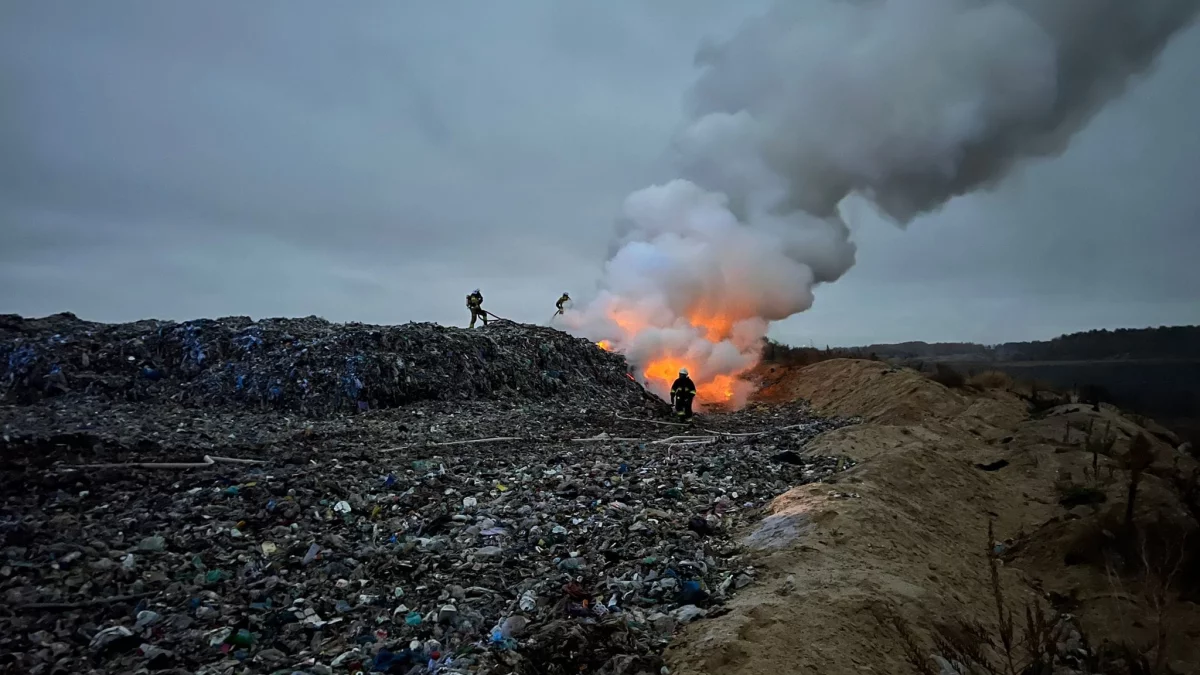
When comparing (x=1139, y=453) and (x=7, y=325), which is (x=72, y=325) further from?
(x=1139, y=453)

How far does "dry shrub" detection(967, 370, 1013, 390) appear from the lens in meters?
17.9

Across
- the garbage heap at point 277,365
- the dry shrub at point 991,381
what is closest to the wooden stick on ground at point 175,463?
the garbage heap at point 277,365

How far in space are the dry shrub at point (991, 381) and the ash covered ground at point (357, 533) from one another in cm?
993

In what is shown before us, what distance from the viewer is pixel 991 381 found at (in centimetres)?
1816

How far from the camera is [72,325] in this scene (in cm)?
1733

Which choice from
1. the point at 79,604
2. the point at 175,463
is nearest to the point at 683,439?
the point at 175,463

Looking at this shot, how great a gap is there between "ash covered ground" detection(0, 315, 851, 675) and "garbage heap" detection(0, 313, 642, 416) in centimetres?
28

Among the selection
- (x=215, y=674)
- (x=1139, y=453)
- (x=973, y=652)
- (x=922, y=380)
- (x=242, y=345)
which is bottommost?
(x=215, y=674)

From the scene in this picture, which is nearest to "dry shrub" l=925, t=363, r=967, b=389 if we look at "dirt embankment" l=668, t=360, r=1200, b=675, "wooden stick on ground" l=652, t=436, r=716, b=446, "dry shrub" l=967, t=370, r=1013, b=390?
"dry shrub" l=967, t=370, r=1013, b=390

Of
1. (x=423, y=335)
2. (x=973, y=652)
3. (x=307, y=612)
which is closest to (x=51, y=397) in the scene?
(x=423, y=335)

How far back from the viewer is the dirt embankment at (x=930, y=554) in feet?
11.6

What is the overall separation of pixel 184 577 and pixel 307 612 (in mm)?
1252

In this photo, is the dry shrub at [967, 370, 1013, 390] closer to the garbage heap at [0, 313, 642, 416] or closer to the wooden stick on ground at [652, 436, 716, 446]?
the garbage heap at [0, 313, 642, 416]

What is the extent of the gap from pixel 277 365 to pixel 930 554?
12987mm
